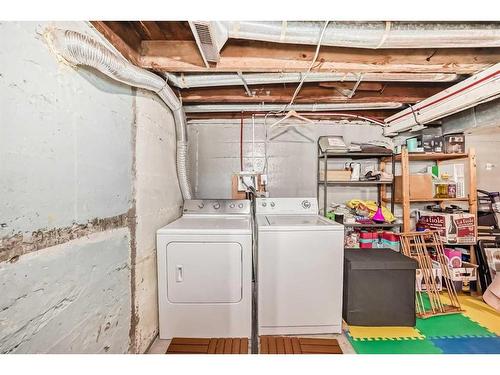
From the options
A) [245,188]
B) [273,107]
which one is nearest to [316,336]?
[245,188]

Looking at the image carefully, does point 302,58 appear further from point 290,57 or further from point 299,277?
point 299,277

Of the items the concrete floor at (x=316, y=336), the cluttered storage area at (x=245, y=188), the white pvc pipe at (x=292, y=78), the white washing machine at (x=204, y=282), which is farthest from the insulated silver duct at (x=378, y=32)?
the concrete floor at (x=316, y=336)

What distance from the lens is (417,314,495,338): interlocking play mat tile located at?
196cm

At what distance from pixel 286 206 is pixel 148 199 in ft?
4.72

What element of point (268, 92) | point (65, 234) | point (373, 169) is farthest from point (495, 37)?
point (65, 234)

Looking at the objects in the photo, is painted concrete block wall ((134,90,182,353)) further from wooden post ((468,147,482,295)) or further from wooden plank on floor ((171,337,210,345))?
wooden post ((468,147,482,295))

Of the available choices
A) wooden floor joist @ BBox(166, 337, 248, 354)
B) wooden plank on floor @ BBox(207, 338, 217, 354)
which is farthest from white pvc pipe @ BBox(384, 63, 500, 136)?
wooden plank on floor @ BBox(207, 338, 217, 354)

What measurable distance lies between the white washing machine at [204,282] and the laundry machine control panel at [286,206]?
0.72 metres

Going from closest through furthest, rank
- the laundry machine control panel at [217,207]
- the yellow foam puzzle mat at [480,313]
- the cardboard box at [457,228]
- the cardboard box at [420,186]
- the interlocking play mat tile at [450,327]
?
the interlocking play mat tile at [450,327]
the yellow foam puzzle mat at [480,313]
the laundry machine control panel at [217,207]
the cardboard box at [457,228]
the cardboard box at [420,186]

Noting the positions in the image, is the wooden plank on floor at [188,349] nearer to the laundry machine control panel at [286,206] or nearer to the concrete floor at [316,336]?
the concrete floor at [316,336]

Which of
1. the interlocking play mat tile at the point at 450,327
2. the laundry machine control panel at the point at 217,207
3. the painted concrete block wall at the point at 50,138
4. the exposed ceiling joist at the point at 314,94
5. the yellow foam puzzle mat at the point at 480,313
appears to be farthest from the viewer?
the laundry machine control panel at the point at 217,207

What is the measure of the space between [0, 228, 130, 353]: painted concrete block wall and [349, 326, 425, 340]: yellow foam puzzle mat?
71.2 inches

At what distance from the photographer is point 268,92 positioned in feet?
7.74

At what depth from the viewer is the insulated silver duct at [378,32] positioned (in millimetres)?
1266
